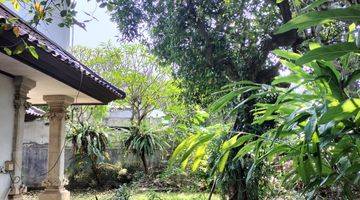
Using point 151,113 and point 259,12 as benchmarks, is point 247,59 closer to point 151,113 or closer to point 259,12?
point 259,12

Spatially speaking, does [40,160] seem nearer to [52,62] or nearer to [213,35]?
[213,35]

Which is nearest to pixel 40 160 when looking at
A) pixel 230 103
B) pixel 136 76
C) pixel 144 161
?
pixel 144 161

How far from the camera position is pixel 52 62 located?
173 inches

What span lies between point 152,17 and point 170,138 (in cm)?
595

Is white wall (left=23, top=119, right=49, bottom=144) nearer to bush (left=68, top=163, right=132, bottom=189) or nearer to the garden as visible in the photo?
the garden

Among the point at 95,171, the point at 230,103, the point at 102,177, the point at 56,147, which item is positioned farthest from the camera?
the point at 102,177

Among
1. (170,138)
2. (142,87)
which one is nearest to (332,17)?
(170,138)

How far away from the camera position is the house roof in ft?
11.2

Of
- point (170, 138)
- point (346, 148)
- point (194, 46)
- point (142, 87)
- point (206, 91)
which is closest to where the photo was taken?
point (346, 148)

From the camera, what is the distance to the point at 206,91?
22.2 feet

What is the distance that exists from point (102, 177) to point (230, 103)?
7.23m

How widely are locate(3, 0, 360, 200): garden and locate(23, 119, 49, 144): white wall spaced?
1076 millimetres

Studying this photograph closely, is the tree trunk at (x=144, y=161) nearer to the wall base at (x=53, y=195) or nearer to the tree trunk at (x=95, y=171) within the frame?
the tree trunk at (x=95, y=171)

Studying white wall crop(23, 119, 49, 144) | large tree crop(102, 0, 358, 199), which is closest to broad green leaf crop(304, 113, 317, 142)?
large tree crop(102, 0, 358, 199)
